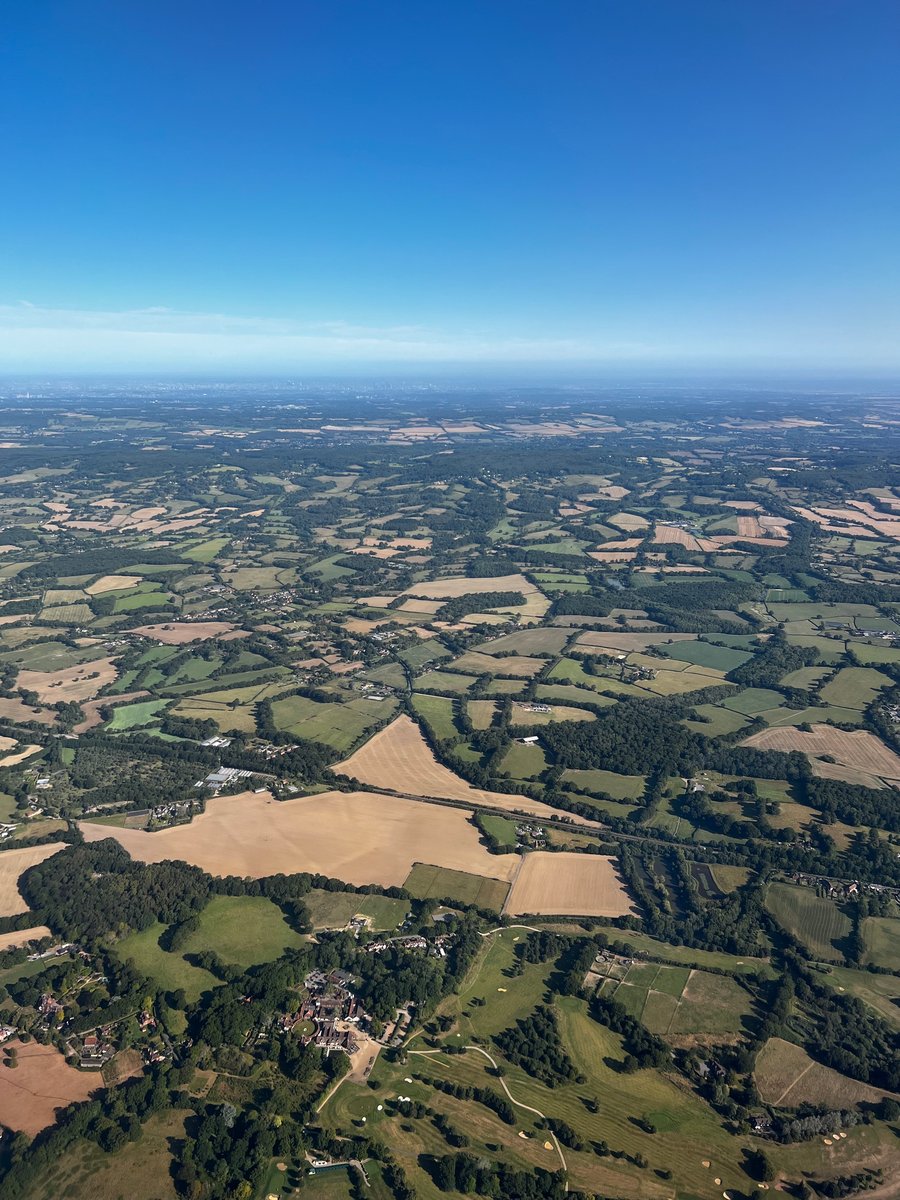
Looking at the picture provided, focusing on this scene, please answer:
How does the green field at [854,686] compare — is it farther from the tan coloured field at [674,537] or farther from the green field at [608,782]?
the tan coloured field at [674,537]

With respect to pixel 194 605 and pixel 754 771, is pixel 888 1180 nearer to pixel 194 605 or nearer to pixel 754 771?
pixel 754 771

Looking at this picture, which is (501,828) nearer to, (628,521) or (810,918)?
(810,918)

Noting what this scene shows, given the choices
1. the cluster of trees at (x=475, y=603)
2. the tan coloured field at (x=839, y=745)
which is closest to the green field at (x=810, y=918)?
the tan coloured field at (x=839, y=745)

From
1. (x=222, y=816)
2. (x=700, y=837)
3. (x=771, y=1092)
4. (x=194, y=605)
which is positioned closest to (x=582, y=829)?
(x=700, y=837)

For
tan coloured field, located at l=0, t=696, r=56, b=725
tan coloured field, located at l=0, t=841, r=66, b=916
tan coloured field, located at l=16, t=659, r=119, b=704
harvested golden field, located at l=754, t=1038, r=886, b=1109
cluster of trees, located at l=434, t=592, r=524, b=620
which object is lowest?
harvested golden field, located at l=754, t=1038, r=886, b=1109

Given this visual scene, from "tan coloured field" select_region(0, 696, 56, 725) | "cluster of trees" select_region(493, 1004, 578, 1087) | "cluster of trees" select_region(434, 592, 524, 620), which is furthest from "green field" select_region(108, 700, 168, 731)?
"cluster of trees" select_region(493, 1004, 578, 1087)

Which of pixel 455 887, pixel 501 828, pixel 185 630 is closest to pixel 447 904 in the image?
pixel 455 887

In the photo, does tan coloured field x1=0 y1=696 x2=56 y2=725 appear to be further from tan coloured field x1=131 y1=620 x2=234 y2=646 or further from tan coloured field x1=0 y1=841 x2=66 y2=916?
tan coloured field x1=0 y1=841 x2=66 y2=916
